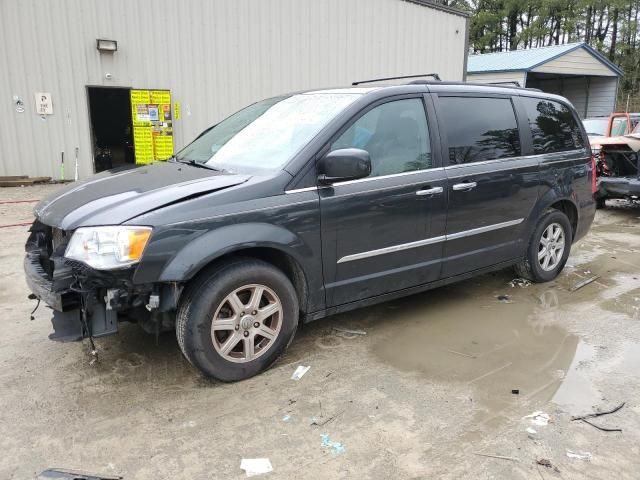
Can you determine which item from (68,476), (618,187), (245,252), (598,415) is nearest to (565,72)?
(618,187)

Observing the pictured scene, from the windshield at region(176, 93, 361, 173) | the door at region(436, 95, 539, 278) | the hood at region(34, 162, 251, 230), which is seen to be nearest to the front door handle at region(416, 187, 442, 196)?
the door at region(436, 95, 539, 278)

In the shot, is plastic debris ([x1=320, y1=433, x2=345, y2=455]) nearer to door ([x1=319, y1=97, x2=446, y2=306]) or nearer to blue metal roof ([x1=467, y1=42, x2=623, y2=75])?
door ([x1=319, y1=97, x2=446, y2=306])

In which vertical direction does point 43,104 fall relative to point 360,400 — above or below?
above

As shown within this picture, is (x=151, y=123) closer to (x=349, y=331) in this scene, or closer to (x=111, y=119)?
(x=111, y=119)

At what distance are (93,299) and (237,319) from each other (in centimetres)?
82

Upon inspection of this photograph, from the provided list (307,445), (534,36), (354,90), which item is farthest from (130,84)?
(534,36)

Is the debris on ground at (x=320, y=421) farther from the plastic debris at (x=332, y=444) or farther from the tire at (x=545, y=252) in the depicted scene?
the tire at (x=545, y=252)

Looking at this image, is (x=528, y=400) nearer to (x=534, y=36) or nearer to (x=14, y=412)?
(x=14, y=412)

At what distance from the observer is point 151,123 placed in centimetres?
1271

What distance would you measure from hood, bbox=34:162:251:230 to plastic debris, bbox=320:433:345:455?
1.53 m

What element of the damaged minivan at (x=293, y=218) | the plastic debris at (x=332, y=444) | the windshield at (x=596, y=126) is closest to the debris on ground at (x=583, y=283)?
the damaged minivan at (x=293, y=218)

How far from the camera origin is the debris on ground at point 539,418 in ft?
9.36

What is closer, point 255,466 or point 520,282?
point 255,466

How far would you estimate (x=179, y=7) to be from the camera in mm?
12258
